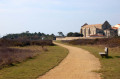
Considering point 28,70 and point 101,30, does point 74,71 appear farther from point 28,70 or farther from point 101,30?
point 101,30

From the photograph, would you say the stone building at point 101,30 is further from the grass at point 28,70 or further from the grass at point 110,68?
the grass at point 28,70

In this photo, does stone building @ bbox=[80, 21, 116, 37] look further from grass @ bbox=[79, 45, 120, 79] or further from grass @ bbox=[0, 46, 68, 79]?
grass @ bbox=[0, 46, 68, 79]

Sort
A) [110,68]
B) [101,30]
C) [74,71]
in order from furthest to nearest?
[101,30]
[110,68]
[74,71]

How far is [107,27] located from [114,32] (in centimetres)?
601

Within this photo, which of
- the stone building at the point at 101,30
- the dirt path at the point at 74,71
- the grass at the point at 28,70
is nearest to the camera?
the dirt path at the point at 74,71

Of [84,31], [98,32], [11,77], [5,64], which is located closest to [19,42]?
[5,64]

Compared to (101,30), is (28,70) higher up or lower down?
lower down

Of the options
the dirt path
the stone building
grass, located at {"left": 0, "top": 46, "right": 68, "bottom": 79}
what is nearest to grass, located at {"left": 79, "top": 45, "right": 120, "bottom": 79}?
the dirt path

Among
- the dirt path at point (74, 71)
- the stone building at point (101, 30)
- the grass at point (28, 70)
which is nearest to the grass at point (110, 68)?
the dirt path at point (74, 71)

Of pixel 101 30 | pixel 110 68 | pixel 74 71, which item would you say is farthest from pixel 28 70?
pixel 101 30

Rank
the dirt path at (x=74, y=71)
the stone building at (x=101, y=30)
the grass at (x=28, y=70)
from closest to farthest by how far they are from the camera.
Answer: the dirt path at (x=74, y=71)
the grass at (x=28, y=70)
the stone building at (x=101, y=30)

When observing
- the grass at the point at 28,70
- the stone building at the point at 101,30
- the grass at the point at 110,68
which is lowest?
the grass at the point at 110,68

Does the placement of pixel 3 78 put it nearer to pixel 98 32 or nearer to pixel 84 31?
pixel 98 32

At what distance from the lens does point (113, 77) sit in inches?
438
